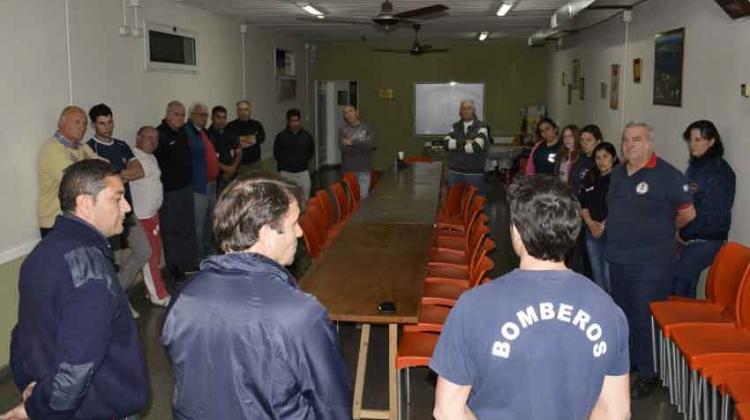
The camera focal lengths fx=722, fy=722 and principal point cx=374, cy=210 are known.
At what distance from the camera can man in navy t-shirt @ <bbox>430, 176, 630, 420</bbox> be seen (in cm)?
179

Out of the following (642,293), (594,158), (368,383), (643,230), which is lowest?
(368,383)

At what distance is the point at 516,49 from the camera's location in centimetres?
1555

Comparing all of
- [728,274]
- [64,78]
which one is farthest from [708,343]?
[64,78]

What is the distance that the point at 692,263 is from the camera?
4.75m

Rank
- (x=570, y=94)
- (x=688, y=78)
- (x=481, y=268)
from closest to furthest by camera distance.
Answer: (x=481, y=268)
(x=688, y=78)
(x=570, y=94)

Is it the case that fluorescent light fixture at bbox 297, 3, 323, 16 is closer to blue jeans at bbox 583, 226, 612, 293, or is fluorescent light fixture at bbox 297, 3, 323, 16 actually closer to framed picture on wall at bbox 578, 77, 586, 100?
Result: framed picture on wall at bbox 578, 77, 586, 100

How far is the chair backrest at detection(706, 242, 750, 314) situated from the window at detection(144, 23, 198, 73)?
5364 mm

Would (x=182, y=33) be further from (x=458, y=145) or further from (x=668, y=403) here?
(x=668, y=403)

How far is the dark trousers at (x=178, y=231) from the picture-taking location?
6727mm

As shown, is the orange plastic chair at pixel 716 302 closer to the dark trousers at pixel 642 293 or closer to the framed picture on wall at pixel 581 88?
the dark trousers at pixel 642 293

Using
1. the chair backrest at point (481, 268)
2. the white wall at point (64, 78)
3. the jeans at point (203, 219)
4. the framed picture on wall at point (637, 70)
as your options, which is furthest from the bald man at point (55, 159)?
the framed picture on wall at point (637, 70)

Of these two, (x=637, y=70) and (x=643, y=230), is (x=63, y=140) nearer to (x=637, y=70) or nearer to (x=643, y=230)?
(x=643, y=230)

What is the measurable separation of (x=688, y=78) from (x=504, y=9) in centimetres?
344

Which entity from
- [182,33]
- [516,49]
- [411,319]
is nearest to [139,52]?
[182,33]
